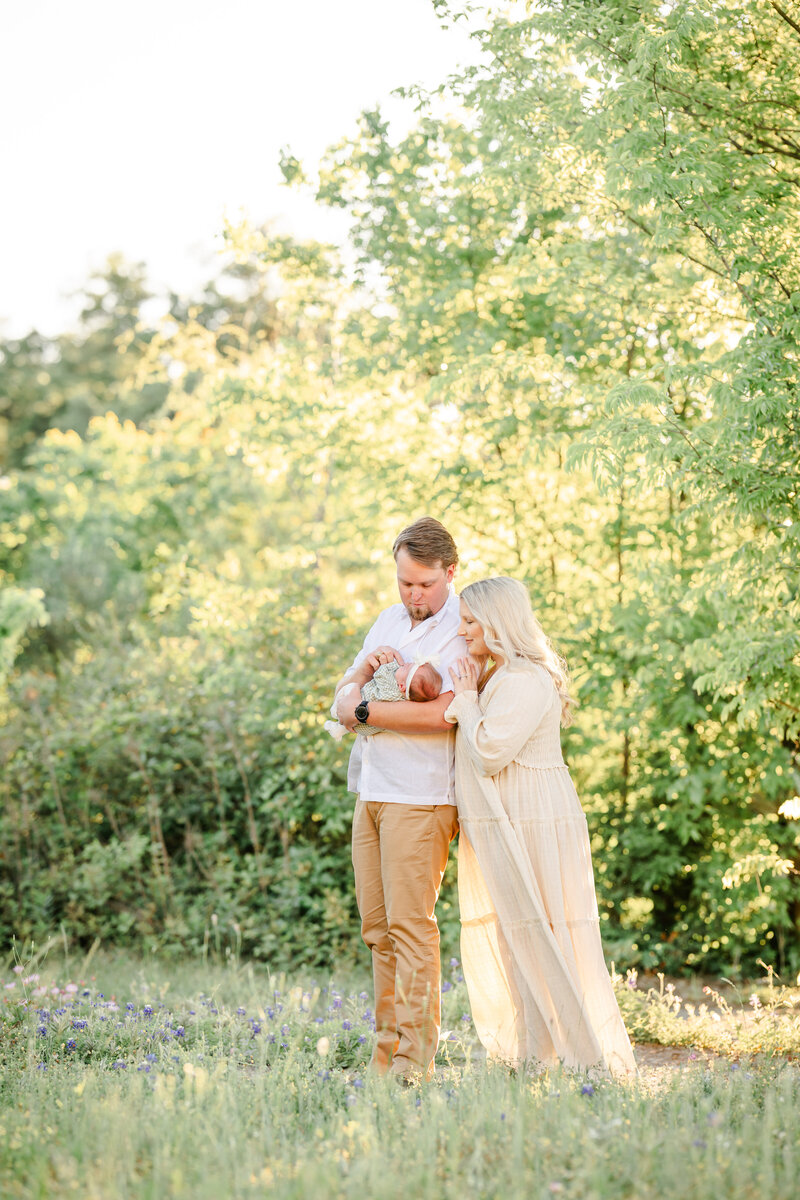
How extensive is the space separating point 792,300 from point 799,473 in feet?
2.28

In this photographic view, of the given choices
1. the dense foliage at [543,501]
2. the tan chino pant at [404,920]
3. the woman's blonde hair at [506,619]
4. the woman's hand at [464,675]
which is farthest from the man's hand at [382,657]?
the dense foliage at [543,501]

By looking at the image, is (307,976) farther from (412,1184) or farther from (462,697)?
(412,1184)

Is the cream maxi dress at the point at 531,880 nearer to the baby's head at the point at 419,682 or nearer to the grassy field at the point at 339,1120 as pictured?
the baby's head at the point at 419,682

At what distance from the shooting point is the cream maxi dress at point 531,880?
11.3ft

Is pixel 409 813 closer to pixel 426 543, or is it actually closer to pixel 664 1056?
pixel 426 543

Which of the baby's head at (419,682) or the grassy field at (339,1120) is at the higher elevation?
the baby's head at (419,682)

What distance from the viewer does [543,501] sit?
677 cm

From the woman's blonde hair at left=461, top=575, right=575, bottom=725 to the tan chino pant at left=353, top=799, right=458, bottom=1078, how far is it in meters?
0.58

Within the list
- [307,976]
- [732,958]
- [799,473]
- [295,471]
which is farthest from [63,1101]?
[295,471]

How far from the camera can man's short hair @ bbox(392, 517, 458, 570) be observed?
11.6ft

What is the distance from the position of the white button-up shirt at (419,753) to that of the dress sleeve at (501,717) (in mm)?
127

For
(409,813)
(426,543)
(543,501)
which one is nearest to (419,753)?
(409,813)

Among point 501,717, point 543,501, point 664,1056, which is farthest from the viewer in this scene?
point 543,501

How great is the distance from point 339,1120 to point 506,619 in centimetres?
162
